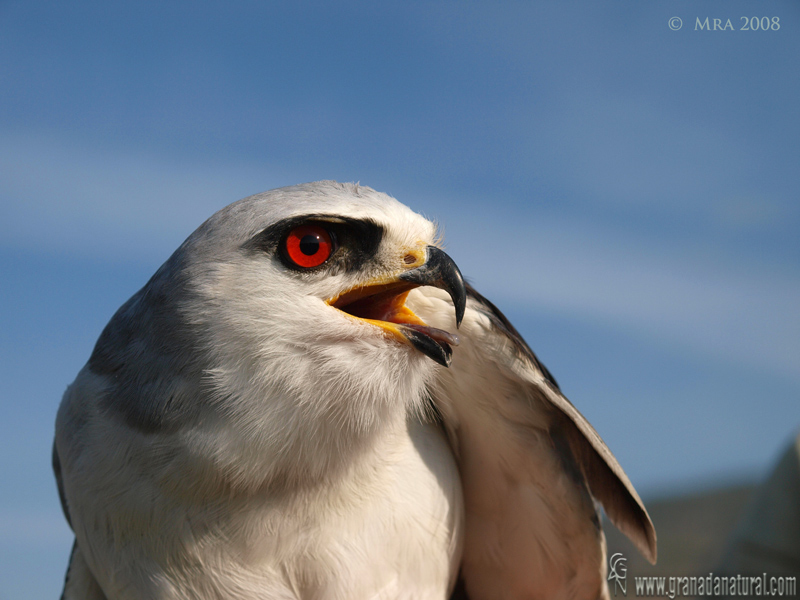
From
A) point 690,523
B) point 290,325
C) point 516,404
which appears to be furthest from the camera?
point 690,523

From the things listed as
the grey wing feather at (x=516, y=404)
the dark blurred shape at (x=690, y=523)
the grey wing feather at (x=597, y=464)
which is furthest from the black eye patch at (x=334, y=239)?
the dark blurred shape at (x=690, y=523)

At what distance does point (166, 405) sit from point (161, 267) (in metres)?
0.71

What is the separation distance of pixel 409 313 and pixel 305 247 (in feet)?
1.85

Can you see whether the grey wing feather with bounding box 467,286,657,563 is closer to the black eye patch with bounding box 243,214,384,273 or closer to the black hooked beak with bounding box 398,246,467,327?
the black hooked beak with bounding box 398,246,467,327

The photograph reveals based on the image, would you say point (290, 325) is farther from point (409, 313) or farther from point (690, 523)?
point (690, 523)

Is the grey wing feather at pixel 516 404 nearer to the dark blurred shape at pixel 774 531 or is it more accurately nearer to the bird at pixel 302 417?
the bird at pixel 302 417

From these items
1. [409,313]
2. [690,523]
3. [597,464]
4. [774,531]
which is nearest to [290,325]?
[409,313]

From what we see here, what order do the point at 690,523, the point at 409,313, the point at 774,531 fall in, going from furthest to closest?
the point at 690,523, the point at 774,531, the point at 409,313

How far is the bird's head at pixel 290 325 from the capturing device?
209 cm

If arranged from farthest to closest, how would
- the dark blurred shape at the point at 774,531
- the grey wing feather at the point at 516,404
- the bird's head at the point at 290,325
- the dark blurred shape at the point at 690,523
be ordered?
1. the dark blurred shape at the point at 690,523
2. the dark blurred shape at the point at 774,531
3. the grey wing feather at the point at 516,404
4. the bird's head at the point at 290,325

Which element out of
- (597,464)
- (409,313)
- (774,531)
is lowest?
(774,531)

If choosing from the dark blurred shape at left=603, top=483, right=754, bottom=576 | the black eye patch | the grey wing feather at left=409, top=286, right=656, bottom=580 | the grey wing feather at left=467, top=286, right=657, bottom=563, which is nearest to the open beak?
the black eye patch

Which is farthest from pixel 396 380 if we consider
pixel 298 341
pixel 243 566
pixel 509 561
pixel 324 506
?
pixel 509 561

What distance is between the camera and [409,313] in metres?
2.42
